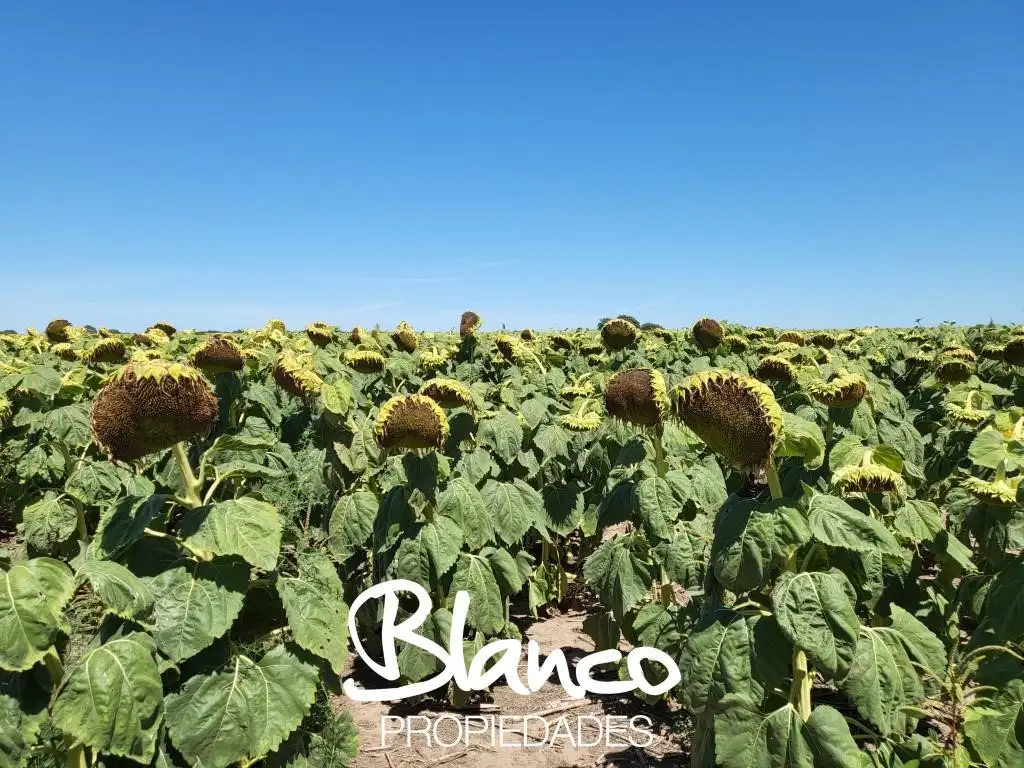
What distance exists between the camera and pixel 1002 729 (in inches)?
101

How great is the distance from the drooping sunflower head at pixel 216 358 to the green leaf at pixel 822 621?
188 inches

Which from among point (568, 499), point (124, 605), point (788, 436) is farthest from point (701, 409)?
point (568, 499)

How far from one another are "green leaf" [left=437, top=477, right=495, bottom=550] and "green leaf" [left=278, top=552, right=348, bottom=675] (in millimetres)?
1176

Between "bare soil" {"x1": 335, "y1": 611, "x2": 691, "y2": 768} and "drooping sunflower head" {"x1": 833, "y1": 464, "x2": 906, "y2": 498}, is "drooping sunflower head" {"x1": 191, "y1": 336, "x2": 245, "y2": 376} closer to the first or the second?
"bare soil" {"x1": 335, "y1": 611, "x2": 691, "y2": 768}

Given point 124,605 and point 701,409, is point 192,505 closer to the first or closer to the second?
point 124,605

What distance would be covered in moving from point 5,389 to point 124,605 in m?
6.74

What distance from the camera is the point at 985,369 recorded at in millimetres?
10844

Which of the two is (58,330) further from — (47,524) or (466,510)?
(466,510)

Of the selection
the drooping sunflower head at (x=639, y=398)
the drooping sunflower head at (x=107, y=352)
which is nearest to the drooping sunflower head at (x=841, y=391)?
the drooping sunflower head at (x=639, y=398)

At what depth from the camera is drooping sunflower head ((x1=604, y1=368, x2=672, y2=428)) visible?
12.1 feet

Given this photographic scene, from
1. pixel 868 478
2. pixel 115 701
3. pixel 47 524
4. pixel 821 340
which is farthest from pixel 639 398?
pixel 821 340

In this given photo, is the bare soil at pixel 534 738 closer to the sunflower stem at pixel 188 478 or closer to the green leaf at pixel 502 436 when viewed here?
the green leaf at pixel 502 436

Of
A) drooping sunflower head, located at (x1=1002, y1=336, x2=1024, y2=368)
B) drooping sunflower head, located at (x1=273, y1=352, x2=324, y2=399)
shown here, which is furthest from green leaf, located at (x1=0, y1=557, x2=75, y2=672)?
drooping sunflower head, located at (x1=1002, y1=336, x2=1024, y2=368)

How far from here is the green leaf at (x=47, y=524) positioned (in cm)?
587
